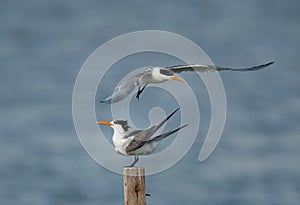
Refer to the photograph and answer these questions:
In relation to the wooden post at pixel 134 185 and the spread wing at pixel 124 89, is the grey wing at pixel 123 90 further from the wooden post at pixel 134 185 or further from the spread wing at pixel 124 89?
the wooden post at pixel 134 185

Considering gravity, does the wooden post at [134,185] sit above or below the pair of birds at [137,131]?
below

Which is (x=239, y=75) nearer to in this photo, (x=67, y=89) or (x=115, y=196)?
(x=67, y=89)

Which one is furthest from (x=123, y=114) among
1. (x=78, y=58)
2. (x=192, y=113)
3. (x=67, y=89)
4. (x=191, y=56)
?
(x=78, y=58)

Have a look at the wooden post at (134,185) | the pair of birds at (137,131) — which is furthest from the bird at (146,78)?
the wooden post at (134,185)

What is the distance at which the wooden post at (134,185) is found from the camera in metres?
8.48

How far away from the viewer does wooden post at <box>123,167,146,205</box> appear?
8.48 meters

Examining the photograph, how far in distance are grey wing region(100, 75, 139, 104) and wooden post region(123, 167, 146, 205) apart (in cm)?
58

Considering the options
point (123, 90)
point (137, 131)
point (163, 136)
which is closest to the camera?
point (123, 90)

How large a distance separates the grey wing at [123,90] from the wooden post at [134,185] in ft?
1.90

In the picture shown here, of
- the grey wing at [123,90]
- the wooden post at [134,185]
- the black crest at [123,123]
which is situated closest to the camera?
the grey wing at [123,90]

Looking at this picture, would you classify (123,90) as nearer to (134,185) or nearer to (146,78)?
(146,78)

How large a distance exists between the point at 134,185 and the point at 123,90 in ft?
2.54

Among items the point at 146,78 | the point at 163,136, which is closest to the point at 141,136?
the point at 163,136

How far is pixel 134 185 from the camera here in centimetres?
851
